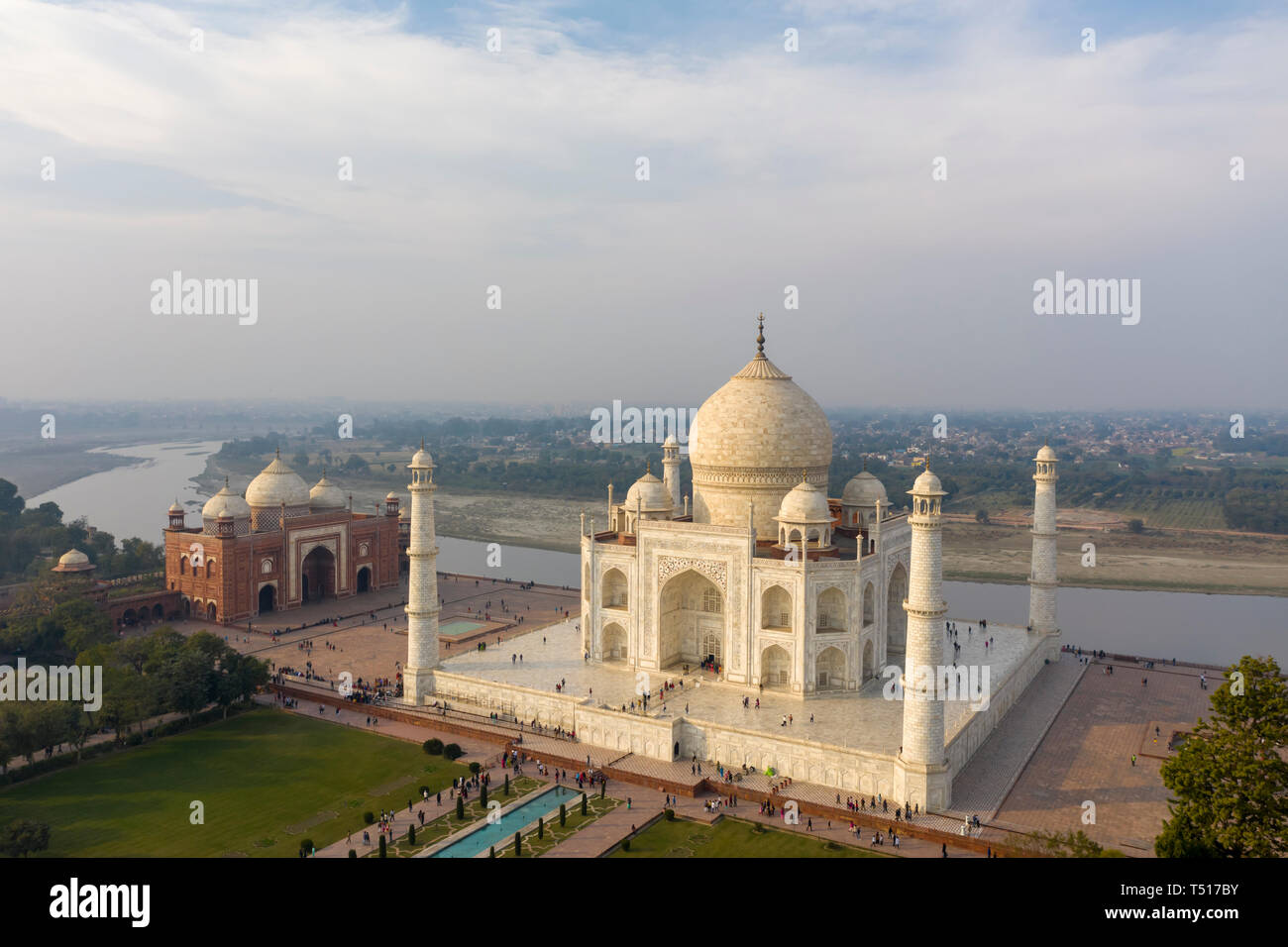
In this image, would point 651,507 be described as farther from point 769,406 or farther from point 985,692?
point 985,692

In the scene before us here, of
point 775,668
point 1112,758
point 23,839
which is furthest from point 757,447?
point 23,839

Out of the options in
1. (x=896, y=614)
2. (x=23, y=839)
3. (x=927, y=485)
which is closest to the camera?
(x=23, y=839)

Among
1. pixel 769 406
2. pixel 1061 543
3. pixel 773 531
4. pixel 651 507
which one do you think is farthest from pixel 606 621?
pixel 1061 543

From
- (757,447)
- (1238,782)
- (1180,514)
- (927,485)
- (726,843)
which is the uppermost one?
(757,447)

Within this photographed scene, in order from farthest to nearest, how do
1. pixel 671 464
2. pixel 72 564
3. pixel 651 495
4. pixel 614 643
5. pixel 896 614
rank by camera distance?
1. pixel 72 564
2. pixel 671 464
3. pixel 896 614
4. pixel 614 643
5. pixel 651 495

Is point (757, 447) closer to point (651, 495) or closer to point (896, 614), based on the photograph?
point (651, 495)

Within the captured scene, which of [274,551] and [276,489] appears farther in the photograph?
[276,489]

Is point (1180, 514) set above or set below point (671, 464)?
below
